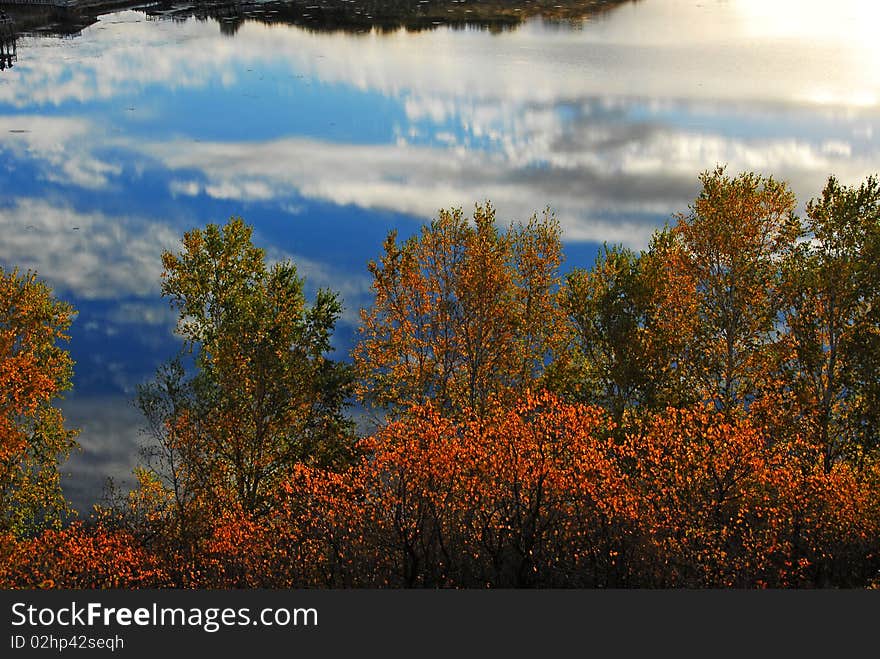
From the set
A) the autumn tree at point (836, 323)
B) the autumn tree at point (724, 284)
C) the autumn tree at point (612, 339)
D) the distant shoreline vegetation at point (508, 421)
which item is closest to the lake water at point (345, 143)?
the distant shoreline vegetation at point (508, 421)

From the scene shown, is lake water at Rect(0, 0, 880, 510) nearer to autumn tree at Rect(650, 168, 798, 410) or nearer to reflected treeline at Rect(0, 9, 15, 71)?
reflected treeline at Rect(0, 9, 15, 71)

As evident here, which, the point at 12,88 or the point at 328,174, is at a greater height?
the point at 12,88

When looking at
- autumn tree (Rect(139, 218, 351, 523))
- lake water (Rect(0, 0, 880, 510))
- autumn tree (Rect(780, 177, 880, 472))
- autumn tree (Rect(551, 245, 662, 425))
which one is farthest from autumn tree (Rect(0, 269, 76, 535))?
autumn tree (Rect(780, 177, 880, 472))

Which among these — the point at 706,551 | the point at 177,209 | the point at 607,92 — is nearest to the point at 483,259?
the point at 706,551

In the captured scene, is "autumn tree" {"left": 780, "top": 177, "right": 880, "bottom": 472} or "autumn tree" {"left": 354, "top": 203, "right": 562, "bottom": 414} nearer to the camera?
"autumn tree" {"left": 780, "top": 177, "right": 880, "bottom": 472}

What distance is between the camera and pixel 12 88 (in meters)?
153

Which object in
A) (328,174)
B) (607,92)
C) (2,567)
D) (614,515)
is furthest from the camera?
(607,92)

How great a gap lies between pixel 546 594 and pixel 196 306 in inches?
1348

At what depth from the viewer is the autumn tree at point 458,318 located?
54625mm

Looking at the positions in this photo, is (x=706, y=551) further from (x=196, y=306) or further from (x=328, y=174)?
(x=328, y=174)

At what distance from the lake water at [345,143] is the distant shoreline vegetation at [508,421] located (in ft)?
55.3

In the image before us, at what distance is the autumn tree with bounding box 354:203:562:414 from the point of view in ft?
179

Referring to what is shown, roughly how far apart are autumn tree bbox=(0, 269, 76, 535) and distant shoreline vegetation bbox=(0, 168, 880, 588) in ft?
0.59

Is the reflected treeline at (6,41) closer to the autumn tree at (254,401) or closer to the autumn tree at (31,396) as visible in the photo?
the autumn tree at (31,396)
